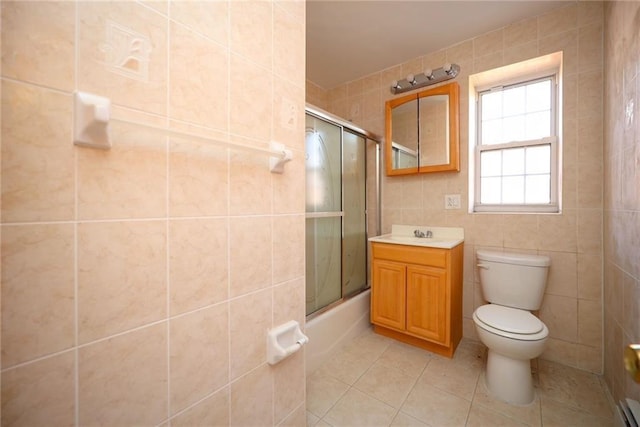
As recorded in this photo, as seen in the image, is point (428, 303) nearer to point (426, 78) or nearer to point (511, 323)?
point (511, 323)

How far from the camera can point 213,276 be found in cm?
81

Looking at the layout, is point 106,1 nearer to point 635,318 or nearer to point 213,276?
point 213,276

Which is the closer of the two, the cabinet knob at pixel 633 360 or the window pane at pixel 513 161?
the cabinet knob at pixel 633 360

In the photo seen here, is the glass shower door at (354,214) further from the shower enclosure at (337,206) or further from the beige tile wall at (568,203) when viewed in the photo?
the beige tile wall at (568,203)

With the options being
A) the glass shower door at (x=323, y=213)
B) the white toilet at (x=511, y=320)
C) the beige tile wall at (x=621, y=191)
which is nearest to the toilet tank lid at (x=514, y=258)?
the white toilet at (x=511, y=320)

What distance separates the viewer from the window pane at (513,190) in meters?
1.96

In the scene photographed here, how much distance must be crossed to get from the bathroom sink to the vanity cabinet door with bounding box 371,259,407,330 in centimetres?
19

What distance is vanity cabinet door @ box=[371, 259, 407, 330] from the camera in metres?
1.92

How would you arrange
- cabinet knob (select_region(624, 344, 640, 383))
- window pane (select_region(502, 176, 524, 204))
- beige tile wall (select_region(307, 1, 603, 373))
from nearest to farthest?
cabinet knob (select_region(624, 344, 640, 383))
beige tile wall (select_region(307, 1, 603, 373))
window pane (select_region(502, 176, 524, 204))

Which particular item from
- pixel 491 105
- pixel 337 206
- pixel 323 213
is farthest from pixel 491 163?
pixel 323 213

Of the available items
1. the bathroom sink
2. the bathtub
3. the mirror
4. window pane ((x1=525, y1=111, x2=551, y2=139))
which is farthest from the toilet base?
window pane ((x1=525, y1=111, x2=551, y2=139))

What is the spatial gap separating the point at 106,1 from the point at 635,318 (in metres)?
2.13

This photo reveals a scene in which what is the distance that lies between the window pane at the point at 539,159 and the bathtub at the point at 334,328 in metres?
1.65

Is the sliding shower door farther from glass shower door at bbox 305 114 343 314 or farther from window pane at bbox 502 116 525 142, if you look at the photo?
window pane at bbox 502 116 525 142
